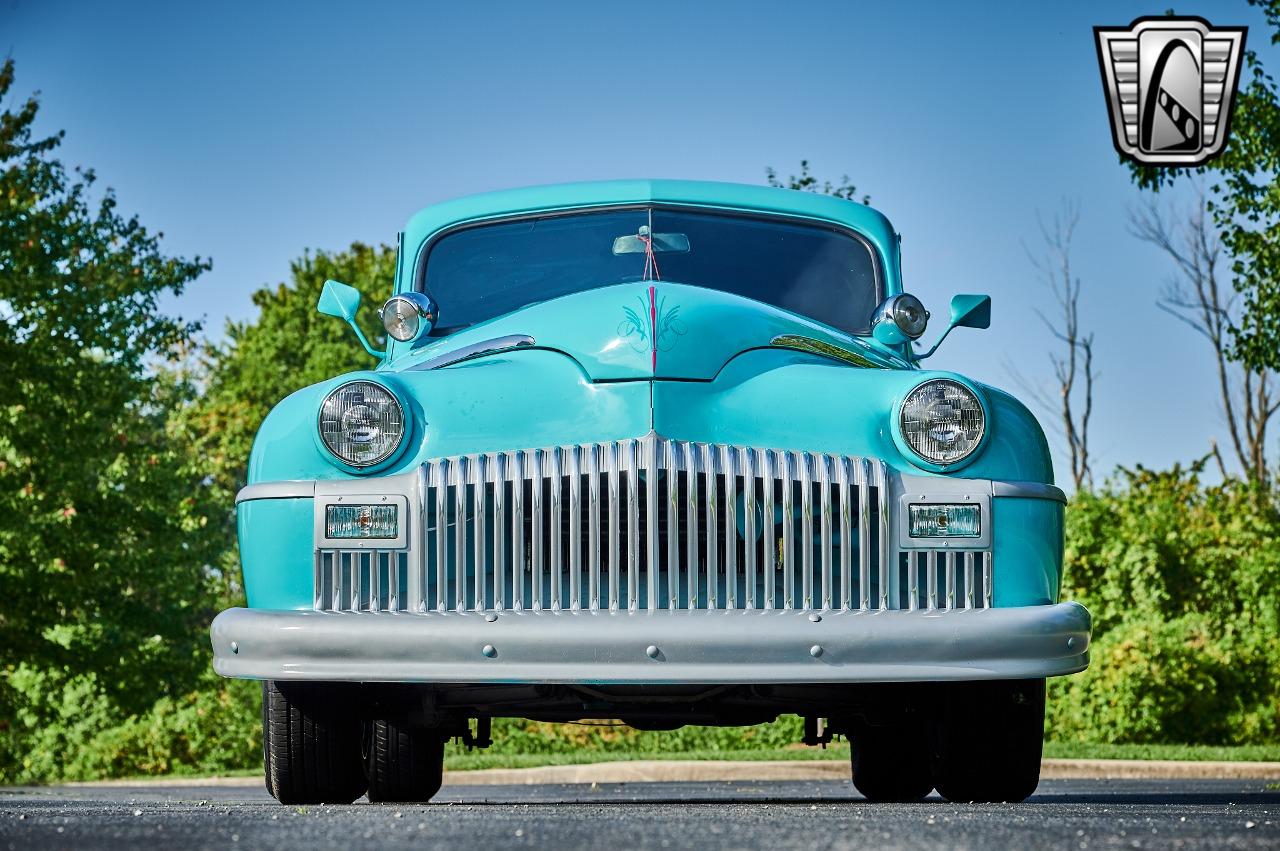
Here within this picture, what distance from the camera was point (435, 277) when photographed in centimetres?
635

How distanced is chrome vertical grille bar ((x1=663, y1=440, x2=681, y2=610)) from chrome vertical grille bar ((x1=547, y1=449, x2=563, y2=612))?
286 mm

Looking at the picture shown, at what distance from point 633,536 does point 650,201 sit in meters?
2.19

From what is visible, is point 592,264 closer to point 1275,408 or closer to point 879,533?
point 879,533

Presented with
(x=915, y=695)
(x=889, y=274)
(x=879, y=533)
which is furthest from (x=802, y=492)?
(x=889, y=274)

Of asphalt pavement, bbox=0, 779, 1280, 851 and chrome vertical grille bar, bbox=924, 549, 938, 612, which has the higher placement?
chrome vertical grille bar, bbox=924, 549, 938, 612

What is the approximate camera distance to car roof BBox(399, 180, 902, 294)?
6.39 meters

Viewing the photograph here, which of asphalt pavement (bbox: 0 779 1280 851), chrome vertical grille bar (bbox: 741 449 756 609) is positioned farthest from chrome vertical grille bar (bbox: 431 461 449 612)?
chrome vertical grille bar (bbox: 741 449 756 609)

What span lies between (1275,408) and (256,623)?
30.9 metres

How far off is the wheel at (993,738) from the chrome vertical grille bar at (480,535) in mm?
1502

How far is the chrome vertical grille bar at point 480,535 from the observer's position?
4.51 meters

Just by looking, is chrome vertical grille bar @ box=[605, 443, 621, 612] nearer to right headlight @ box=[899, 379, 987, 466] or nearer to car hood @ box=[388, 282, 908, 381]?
car hood @ box=[388, 282, 908, 381]

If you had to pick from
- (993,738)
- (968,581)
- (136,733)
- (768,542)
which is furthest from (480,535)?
(136,733)

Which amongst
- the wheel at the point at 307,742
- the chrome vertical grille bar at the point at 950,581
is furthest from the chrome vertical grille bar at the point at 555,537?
the chrome vertical grille bar at the point at 950,581

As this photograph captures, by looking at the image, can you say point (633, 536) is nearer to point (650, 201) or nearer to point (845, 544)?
point (845, 544)
